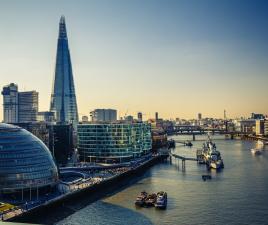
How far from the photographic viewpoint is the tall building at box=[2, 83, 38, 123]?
193250mm

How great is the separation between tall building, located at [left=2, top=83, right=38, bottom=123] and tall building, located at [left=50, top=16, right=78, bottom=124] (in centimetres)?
3617

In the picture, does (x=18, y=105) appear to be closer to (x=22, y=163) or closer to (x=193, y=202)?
(x=22, y=163)

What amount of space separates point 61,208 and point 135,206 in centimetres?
861

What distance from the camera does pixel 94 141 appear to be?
91.9m

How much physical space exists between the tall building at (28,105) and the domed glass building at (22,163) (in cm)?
14264

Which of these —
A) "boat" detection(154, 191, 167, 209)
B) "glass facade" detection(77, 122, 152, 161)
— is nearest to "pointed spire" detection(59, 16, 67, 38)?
"glass facade" detection(77, 122, 152, 161)

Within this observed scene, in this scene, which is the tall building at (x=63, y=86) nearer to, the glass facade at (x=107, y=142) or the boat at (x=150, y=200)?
the glass facade at (x=107, y=142)

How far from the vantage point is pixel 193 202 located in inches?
1907

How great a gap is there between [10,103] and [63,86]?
5448cm

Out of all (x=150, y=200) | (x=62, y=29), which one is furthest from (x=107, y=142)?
(x=62, y=29)

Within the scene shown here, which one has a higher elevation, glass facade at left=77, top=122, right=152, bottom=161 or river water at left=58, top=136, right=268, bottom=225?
glass facade at left=77, top=122, right=152, bottom=161

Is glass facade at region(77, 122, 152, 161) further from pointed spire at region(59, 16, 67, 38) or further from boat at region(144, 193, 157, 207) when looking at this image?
pointed spire at region(59, 16, 67, 38)

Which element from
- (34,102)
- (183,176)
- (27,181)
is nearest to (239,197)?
(183,176)

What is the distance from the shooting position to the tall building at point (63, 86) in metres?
148
